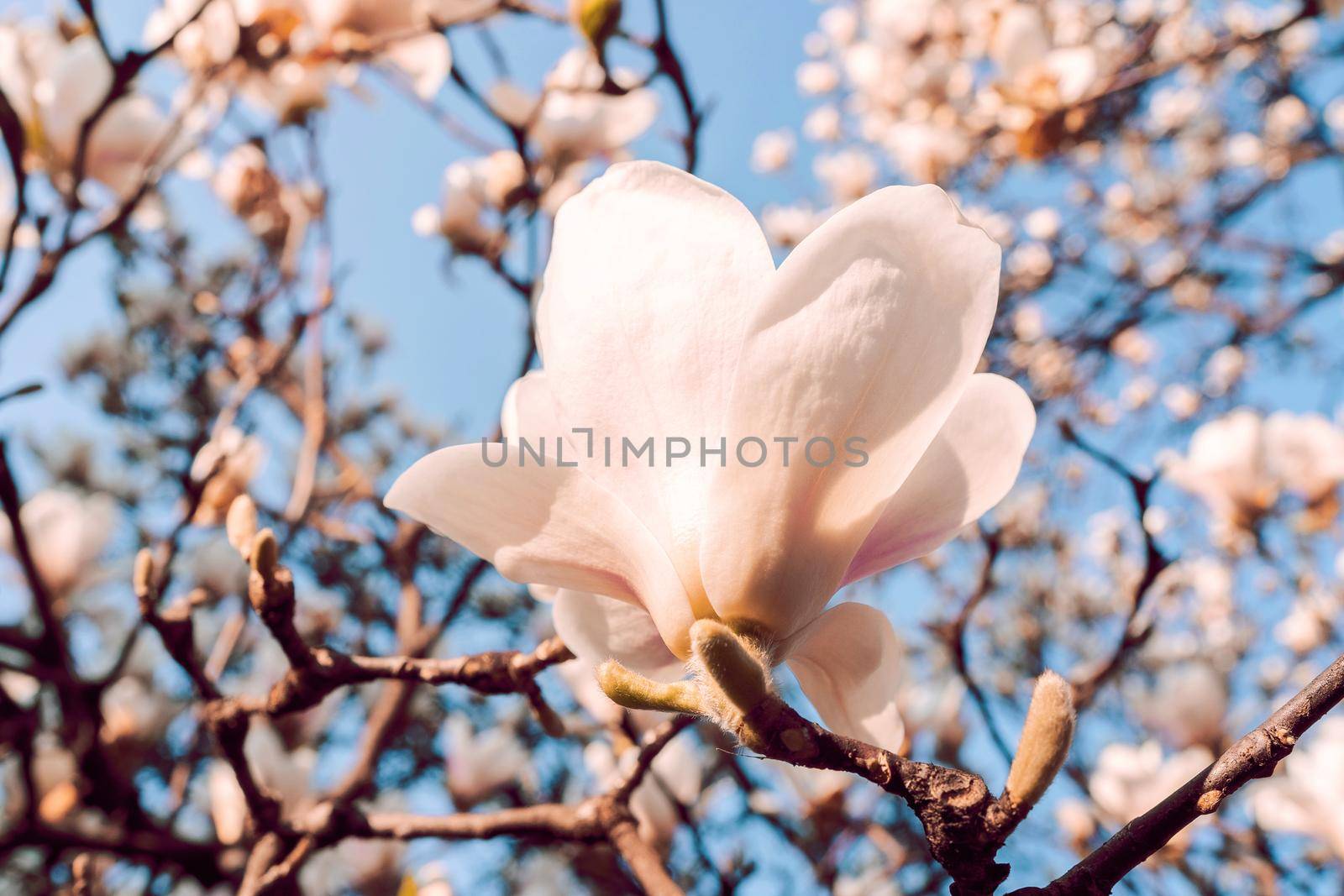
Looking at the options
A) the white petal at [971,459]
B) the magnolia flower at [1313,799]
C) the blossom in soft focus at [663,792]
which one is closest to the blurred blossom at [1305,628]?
the magnolia flower at [1313,799]

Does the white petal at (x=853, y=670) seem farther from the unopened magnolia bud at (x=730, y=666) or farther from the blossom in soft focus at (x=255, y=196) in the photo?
the blossom in soft focus at (x=255, y=196)

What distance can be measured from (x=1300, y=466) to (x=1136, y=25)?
157cm

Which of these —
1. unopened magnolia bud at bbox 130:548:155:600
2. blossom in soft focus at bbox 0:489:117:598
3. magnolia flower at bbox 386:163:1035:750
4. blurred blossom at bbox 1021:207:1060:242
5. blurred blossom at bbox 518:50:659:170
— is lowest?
blossom in soft focus at bbox 0:489:117:598

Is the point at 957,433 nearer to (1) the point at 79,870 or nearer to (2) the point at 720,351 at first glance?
(2) the point at 720,351

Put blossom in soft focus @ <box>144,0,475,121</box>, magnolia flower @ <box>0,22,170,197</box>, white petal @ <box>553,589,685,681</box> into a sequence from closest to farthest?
1. white petal @ <box>553,589,685,681</box>
2. magnolia flower @ <box>0,22,170,197</box>
3. blossom in soft focus @ <box>144,0,475,121</box>

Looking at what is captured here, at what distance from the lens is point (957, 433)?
1.23 feet

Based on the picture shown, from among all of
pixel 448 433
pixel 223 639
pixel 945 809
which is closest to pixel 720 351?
pixel 945 809

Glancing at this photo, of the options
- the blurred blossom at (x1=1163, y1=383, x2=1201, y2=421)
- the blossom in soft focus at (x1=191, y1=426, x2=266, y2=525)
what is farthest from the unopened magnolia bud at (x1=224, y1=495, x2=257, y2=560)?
the blurred blossom at (x1=1163, y1=383, x2=1201, y2=421)

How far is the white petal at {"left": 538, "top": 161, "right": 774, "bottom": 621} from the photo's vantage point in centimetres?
35

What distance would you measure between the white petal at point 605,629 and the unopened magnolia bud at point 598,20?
0.71 metres

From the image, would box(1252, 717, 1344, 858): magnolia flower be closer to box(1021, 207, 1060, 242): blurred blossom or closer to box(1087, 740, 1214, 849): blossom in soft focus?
box(1087, 740, 1214, 849): blossom in soft focus

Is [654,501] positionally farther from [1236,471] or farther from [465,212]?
[1236,471]

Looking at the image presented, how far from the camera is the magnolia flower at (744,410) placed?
0.33m

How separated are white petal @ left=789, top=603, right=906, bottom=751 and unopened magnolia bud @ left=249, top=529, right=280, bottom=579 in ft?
0.75
